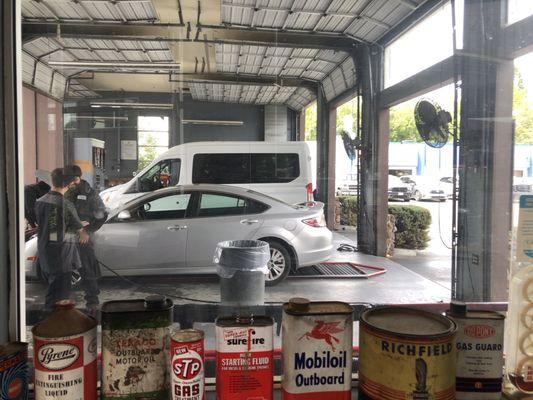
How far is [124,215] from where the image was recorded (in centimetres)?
373

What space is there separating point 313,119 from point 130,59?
1.54m

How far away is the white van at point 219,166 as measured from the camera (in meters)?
3.56

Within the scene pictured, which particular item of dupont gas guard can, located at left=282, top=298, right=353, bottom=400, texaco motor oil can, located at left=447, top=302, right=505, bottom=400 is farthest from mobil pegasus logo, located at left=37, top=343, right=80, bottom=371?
texaco motor oil can, located at left=447, top=302, right=505, bottom=400

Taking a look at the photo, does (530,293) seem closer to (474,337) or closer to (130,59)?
(474,337)

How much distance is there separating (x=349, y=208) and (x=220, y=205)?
1.28 m

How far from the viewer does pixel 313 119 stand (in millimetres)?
3439

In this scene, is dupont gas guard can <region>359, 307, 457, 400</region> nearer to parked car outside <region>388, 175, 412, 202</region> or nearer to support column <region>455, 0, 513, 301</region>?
support column <region>455, 0, 513, 301</region>

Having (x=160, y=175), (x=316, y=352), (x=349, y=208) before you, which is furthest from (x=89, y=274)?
(x=316, y=352)

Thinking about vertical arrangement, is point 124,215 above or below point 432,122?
below

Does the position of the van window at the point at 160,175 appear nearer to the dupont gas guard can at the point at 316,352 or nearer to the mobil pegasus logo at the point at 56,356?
the mobil pegasus logo at the point at 56,356

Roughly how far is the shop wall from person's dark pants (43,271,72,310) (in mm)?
845

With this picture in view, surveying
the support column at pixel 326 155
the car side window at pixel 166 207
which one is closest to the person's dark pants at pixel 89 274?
the car side window at pixel 166 207

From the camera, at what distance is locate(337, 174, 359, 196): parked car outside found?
12.7 ft

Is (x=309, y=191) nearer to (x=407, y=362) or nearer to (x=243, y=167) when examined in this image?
(x=243, y=167)
